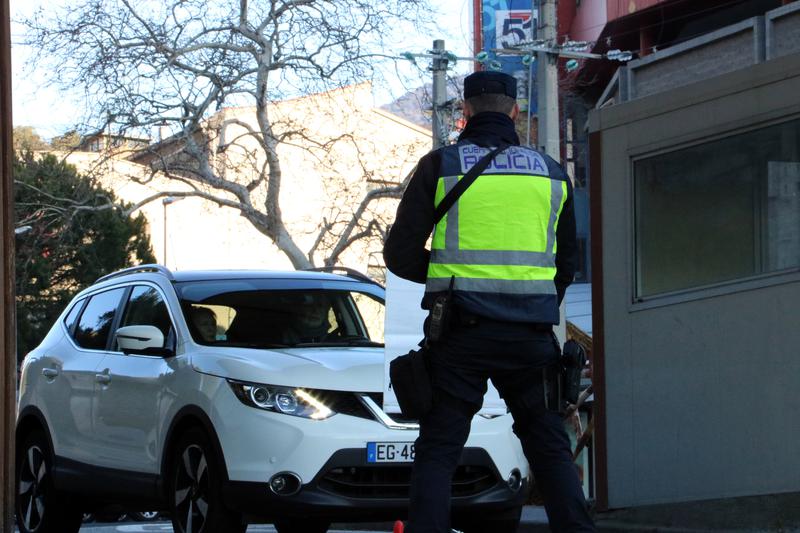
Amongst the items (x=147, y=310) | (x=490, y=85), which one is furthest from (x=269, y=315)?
(x=490, y=85)

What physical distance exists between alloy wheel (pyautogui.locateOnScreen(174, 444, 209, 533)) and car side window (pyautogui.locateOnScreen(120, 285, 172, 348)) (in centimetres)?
87

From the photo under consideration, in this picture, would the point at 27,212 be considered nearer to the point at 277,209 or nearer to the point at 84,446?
the point at 277,209

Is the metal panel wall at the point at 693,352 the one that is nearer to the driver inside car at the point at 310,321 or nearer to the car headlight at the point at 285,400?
the driver inside car at the point at 310,321

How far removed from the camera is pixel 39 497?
8.60m

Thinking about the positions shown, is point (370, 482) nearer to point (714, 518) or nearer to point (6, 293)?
point (6, 293)

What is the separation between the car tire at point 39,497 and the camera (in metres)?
8.43

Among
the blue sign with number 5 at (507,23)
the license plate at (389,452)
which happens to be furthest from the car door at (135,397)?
the blue sign with number 5 at (507,23)

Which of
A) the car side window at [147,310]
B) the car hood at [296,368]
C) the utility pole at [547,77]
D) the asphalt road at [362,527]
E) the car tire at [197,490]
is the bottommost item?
the asphalt road at [362,527]

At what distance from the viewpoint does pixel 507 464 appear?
269 inches

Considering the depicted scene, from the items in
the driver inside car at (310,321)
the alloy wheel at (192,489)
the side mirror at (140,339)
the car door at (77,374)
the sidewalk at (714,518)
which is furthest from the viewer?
the car door at (77,374)

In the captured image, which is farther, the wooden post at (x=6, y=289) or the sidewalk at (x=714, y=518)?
the sidewalk at (x=714, y=518)

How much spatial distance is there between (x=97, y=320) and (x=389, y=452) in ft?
9.63

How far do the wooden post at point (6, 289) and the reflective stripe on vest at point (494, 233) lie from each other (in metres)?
2.27

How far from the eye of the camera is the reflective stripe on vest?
192 inches
